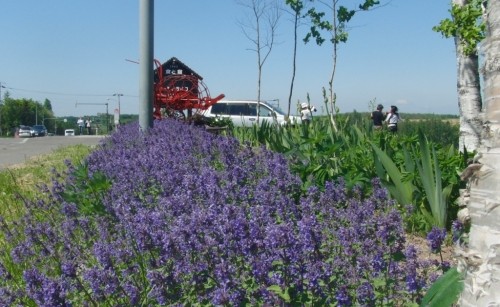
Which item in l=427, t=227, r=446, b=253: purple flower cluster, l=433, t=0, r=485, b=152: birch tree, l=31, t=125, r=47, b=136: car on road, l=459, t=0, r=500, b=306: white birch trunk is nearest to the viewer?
l=459, t=0, r=500, b=306: white birch trunk

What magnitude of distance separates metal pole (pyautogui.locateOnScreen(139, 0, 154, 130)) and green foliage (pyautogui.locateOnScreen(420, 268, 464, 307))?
8379mm

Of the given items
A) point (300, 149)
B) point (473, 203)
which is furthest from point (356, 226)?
point (300, 149)

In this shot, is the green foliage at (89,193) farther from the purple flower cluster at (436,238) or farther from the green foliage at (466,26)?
the green foliage at (466,26)

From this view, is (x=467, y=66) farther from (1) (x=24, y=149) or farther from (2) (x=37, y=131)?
(2) (x=37, y=131)

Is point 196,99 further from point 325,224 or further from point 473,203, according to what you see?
point 473,203

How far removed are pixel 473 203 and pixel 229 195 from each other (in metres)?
2.55

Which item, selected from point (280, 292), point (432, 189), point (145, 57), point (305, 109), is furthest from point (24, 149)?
point (280, 292)

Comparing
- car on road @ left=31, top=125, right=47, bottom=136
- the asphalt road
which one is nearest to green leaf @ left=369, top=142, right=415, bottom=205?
the asphalt road

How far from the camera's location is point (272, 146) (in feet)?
22.8

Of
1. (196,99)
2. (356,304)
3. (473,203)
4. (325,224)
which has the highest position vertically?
(196,99)

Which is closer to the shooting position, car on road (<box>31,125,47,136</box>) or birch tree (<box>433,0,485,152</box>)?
birch tree (<box>433,0,485,152</box>)

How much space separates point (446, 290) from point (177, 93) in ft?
66.1

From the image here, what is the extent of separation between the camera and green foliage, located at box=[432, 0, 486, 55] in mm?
7547

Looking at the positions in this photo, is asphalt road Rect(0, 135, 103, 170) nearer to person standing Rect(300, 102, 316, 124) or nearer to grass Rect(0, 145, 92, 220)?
grass Rect(0, 145, 92, 220)
